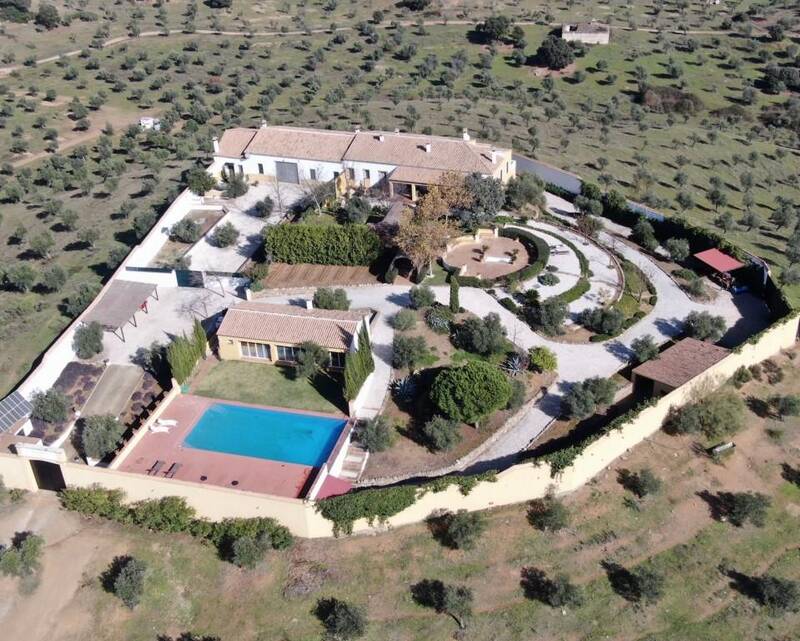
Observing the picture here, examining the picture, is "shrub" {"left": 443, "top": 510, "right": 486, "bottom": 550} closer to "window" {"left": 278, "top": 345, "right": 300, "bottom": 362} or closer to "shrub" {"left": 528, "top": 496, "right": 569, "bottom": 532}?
"shrub" {"left": 528, "top": 496, "right": 569, "bottom": 532}

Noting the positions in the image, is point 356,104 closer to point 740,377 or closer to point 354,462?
point 740,377

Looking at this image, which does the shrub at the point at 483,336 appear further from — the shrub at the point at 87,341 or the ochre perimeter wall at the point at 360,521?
the shrub at the point at 87,341

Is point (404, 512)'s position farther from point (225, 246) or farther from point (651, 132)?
point (651, 132)

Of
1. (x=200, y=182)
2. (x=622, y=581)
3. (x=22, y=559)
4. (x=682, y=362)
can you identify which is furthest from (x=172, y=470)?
(x=200, y=182)

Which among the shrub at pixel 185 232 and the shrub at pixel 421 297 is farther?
the shrub at pixel 185 232

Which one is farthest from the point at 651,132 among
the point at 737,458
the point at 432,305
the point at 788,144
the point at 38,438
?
the point at 38,438

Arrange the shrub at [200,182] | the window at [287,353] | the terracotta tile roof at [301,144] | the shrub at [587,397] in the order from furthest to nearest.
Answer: the terracotta tile roof at [301,144]
the shrub at [200,182]
the window at [287,353]
the shrub at [587,397]

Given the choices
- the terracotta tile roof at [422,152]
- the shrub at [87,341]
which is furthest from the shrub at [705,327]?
the shrub at [87,341]

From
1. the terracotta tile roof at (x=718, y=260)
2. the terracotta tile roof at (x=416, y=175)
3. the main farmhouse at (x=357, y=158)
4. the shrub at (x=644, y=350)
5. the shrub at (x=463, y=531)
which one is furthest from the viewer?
the main farmhouse at (x=357, y=158)
